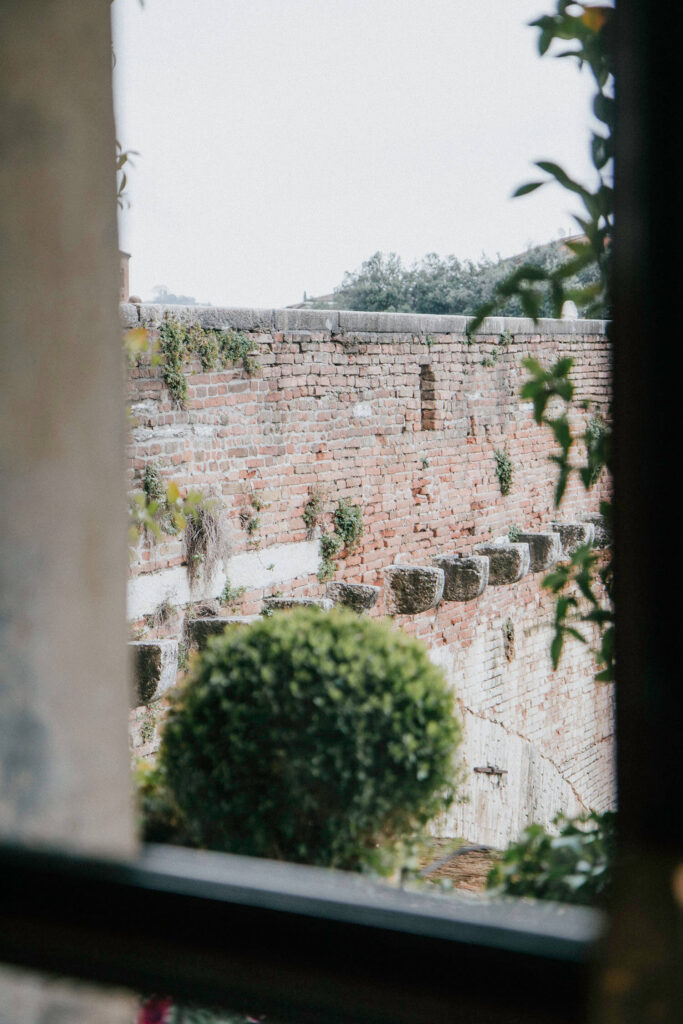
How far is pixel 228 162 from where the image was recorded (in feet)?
8.84

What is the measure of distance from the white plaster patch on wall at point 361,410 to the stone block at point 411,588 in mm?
933

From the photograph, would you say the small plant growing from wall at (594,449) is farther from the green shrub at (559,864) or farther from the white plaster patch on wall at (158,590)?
the white plaster patch on wall at (158,590)

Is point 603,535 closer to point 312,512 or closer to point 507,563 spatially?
point 507,563

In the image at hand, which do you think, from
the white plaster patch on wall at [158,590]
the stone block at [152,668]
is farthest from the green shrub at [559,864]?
the white plaster patch on wall at [158,590]

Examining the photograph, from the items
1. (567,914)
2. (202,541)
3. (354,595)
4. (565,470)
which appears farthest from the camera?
(354,595)

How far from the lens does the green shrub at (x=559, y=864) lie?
45.3 inches

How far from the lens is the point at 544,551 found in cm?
402

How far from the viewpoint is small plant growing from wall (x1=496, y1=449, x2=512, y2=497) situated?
16.8 feet

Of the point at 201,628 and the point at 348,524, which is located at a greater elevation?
the point at 348,524

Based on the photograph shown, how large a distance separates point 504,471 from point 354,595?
4.16ft

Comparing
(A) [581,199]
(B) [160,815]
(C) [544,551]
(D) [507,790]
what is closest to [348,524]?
(C) [544,551]

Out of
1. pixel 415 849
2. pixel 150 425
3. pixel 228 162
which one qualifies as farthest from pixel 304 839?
pixel 150 425

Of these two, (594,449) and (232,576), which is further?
(232,576)

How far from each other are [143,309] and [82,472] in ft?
9.08
